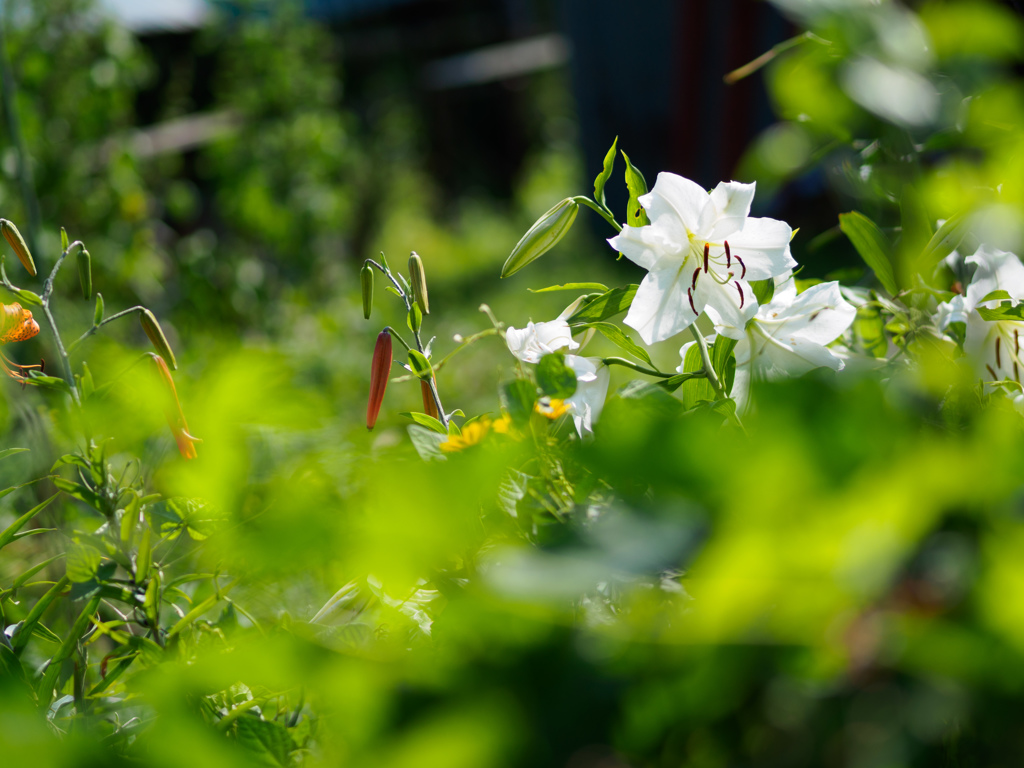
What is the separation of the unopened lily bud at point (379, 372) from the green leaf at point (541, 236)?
126mm

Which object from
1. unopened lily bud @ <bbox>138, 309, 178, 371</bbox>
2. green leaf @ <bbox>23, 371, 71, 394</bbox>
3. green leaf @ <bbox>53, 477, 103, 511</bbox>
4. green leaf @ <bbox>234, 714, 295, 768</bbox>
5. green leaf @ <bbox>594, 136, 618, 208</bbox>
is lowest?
green leaf @ <bbox>234, 714, 295, 768</bbox>

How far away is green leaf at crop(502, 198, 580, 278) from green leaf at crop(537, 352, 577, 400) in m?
0.28

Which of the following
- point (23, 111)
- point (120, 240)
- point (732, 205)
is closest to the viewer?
point (732, 205)

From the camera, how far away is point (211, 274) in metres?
3.04

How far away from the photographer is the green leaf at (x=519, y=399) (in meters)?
0.44

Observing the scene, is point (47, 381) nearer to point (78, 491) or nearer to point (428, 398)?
point (78, 491)

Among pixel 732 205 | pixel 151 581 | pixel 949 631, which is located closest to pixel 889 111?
pixel 732 205

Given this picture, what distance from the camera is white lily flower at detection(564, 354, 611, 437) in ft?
1.83

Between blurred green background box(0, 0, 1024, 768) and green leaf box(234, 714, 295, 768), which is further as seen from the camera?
green leaf box(234, 714, 295, 768)

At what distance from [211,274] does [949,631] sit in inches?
124

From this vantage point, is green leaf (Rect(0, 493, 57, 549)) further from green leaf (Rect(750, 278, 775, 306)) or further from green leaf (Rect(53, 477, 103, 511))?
green leaf (Rect(750, 278, 775, 306))

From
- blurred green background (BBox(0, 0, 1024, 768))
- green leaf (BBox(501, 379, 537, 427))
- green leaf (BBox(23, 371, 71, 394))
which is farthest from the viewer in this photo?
green leaf (BBox(23, 371, 71, 394))

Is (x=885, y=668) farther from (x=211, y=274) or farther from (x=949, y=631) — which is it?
(x=211, y=274)

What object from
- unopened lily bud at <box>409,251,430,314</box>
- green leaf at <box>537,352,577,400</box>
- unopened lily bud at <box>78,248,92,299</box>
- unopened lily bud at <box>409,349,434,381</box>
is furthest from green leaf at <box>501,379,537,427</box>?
unopened lily bud at <box>78,248,92,299</box>
